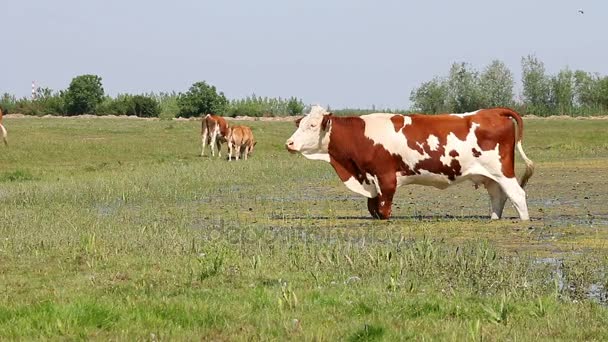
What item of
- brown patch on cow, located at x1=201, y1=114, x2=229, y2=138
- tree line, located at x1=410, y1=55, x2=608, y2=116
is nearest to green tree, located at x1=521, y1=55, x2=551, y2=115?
tree line, located at x1=410, y1=55, x2=608, y2=116

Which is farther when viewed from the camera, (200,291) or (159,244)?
(159,244)

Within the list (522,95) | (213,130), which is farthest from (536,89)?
(213,130)

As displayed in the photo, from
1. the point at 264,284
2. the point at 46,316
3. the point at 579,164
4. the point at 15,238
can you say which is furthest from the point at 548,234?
the point at 579,164

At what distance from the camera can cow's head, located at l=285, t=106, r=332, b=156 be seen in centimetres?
1650

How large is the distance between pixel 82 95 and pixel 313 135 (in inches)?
2300

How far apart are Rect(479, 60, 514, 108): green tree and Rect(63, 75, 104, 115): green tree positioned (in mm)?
27710

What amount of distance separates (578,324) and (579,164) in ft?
67.9

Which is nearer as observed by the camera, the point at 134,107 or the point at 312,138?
the point at 312,138

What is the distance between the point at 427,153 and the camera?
1566 centimetres

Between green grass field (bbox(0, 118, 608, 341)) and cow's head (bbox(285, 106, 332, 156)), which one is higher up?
cow's head (bbox(285, 106, 332, 156))

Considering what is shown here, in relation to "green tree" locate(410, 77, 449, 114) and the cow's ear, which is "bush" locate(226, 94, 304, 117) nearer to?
"green tree" locate(410, 77, 449, 114)

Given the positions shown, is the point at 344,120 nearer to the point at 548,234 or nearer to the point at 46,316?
the point at 548,234

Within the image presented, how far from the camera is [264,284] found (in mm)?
8953

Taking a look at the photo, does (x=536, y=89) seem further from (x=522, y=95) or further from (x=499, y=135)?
Result: (x=499, y=135)
